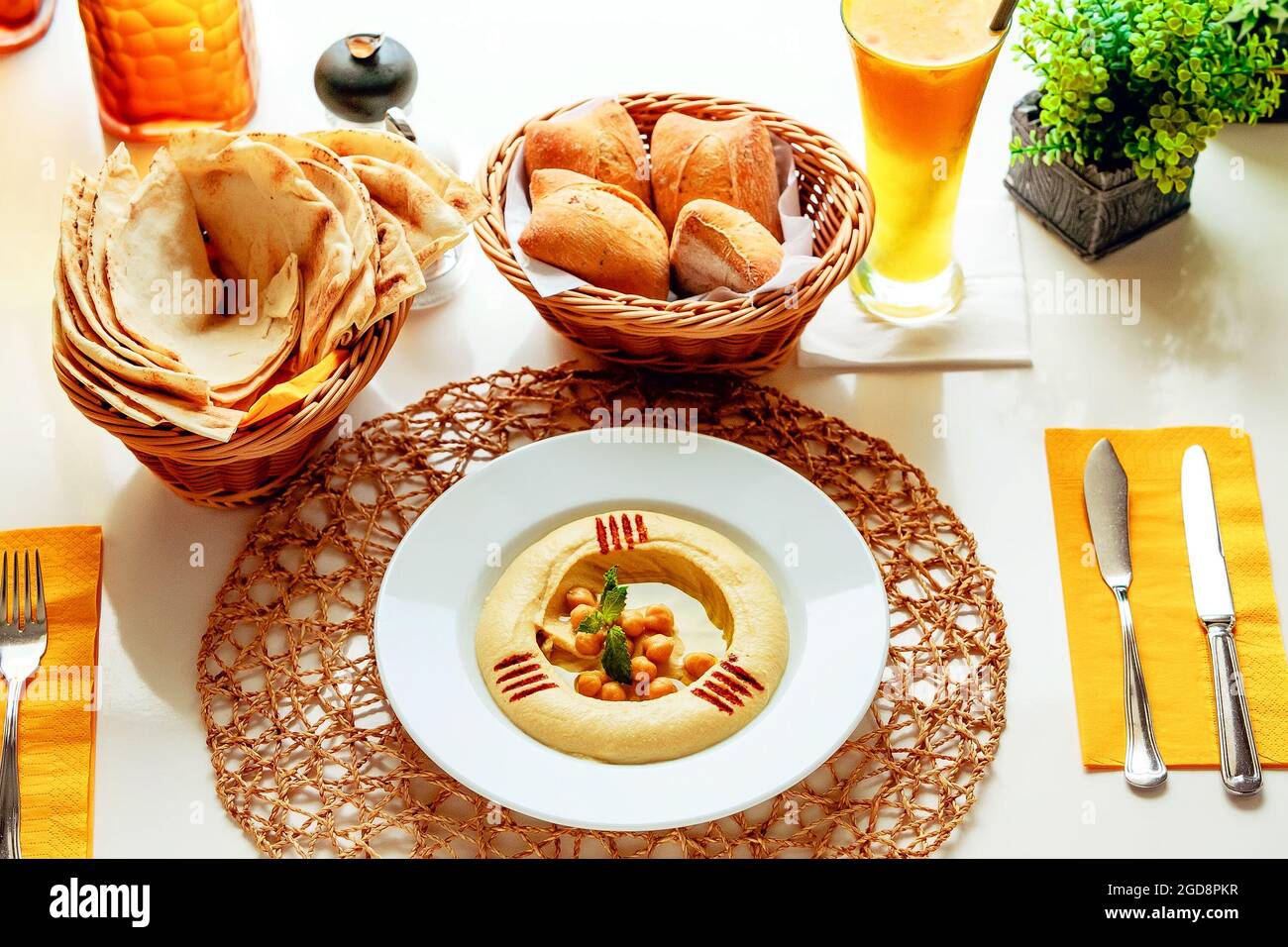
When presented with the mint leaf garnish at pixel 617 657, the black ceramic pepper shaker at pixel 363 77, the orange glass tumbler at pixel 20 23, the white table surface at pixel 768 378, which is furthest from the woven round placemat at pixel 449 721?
the orange glass tumbler at pixel 20 23

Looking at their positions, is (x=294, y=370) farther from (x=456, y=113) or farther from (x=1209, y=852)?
(x=1209, y=852)

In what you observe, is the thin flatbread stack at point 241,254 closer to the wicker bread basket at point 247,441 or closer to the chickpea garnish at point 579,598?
the wicker bread basket at point 247,441

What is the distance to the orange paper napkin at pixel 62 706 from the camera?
108 centimetres

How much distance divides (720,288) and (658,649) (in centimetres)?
35

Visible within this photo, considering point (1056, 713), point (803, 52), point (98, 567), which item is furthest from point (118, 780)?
point (803, 52)

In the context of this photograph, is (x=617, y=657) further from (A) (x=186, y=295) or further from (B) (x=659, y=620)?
(A) (x=186, y=295)

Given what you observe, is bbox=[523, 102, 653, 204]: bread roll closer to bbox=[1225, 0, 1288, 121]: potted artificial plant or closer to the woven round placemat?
the woven round placemat

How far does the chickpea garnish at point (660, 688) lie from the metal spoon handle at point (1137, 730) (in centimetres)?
39

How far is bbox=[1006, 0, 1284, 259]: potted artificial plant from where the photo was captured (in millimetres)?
1290

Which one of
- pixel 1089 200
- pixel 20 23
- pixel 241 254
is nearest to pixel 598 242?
pixel 241 254

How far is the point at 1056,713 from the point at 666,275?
55 centimetres

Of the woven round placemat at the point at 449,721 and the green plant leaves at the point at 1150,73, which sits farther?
the green plant leaves at the point at 1150,73

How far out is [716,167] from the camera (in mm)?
1313

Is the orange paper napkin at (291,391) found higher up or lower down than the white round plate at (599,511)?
higher up
